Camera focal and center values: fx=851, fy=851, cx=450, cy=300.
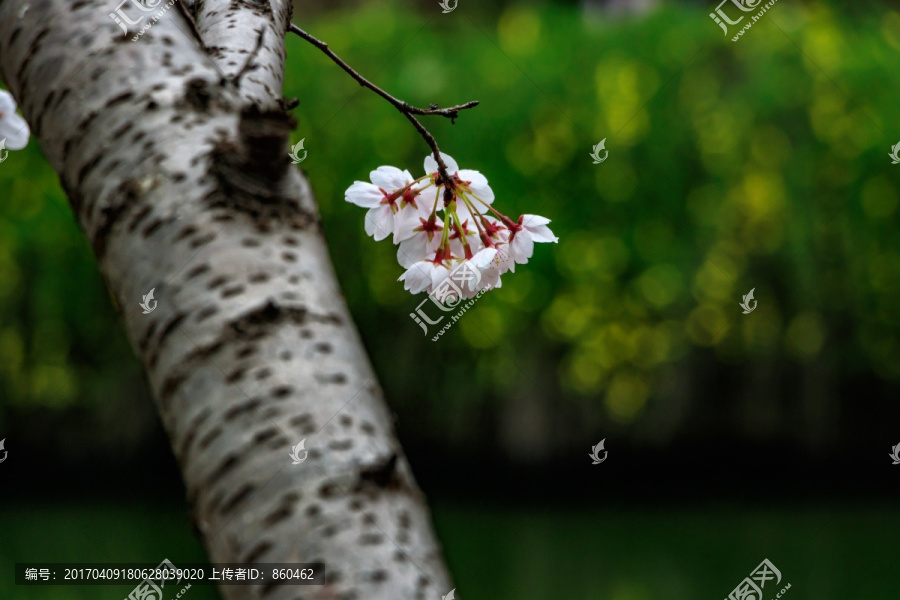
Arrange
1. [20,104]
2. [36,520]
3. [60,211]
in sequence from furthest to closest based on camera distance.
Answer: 1. [60,211]
2. [36,520]
3. [20,104]

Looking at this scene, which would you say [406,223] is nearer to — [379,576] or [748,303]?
[379,576]

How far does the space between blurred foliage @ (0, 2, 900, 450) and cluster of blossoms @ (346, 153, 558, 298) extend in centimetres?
137

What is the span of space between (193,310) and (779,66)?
7.49 feet

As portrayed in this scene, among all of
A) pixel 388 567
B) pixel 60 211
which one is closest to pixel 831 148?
pixel 60 211

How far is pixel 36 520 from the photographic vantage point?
1.91 meters

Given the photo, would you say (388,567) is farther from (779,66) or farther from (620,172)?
(779,66)

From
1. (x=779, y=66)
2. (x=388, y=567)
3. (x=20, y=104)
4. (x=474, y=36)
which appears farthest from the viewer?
(x=474, y=36)

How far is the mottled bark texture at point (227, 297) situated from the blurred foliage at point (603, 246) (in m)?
1.76

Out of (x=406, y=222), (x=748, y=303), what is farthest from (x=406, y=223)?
(x=748, y=303)

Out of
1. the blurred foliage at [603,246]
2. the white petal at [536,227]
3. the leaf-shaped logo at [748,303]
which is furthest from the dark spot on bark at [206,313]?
the leaf-shaped logo at [748,303]

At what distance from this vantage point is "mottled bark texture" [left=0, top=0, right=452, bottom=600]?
0.26 m

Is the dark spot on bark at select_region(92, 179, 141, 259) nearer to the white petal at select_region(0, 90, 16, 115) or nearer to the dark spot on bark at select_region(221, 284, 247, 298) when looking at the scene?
the dark spot on bark at select_region(221, 284, 247, 298)

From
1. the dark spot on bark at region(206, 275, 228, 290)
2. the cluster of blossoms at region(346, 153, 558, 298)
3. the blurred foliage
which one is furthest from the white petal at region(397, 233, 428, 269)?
the blurred foliage

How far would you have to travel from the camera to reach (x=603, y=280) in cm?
212
